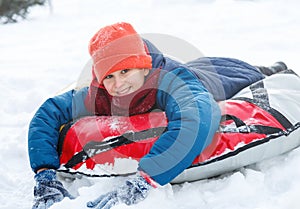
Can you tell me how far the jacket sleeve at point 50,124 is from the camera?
1687mm

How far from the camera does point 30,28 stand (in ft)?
19.7

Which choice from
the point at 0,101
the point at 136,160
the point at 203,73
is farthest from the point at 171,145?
the point at 0,101

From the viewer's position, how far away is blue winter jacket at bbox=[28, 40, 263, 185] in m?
1.51

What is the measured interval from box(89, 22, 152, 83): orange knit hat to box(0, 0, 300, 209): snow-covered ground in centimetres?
43

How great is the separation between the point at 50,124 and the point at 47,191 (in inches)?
13.6

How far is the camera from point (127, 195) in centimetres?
146

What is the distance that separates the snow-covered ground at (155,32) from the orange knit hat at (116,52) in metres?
0.43

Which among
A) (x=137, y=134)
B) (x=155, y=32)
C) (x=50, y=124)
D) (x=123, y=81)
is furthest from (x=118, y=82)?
(x=155, y=32)

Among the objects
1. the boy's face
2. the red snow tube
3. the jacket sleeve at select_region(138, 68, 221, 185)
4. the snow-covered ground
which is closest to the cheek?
the boy's face

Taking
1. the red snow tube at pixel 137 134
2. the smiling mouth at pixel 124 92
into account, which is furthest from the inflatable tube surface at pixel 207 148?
the smiling mouth at pixel 124 92

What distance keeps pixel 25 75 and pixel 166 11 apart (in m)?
3.04

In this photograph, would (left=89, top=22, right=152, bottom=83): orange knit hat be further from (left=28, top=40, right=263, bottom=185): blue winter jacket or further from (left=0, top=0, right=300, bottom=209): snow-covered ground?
(left=0, top=0, right=300, bottom=209): snow-covered ground

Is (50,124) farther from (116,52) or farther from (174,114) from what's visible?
(174,114)

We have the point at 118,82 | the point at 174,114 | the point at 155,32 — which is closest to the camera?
the point at 174,114
